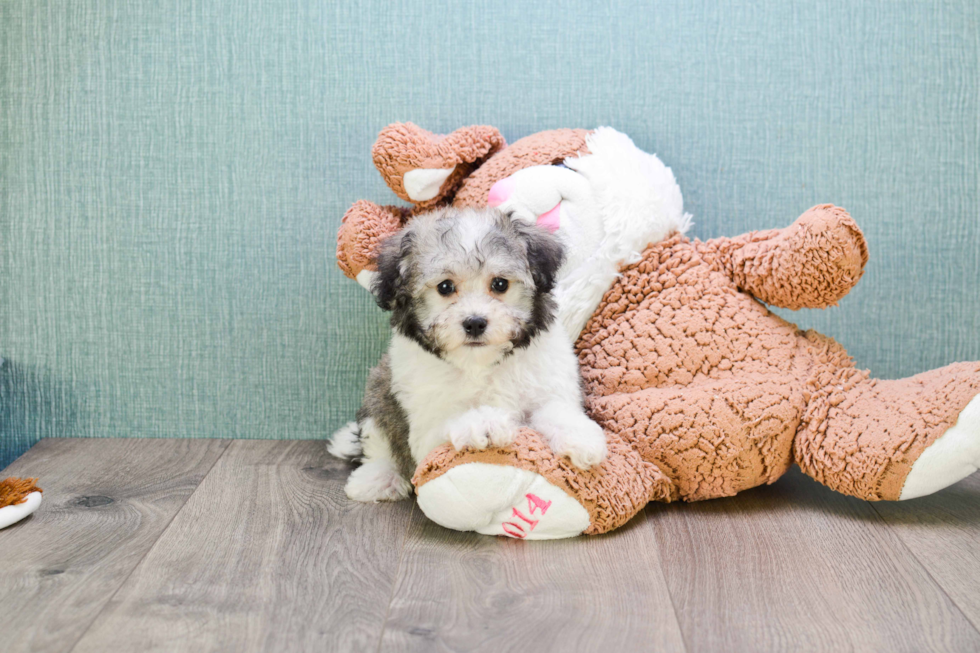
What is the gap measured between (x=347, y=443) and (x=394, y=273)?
0.77 metres

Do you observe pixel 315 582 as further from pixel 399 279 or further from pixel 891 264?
pixel 891 264

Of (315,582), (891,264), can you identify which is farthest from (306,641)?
(891,264)

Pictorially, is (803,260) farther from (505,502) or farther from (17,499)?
(17,499)

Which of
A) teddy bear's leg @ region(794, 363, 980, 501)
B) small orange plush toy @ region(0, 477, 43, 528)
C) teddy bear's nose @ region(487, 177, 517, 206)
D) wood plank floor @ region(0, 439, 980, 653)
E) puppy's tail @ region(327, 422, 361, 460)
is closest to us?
wood plank floor @ region(0, 439, 980, 653)

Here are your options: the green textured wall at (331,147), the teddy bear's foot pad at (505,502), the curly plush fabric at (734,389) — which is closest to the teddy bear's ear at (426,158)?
the green textured wall at (331,147)

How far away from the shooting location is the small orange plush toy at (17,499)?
194 cm

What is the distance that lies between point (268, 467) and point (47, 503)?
22.5 inches

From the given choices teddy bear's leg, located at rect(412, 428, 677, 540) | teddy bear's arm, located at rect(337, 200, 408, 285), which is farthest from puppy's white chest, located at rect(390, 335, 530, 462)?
teddy bear's arm, located at rect(337, 200, 408, 285)

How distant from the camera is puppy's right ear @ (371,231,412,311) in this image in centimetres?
181

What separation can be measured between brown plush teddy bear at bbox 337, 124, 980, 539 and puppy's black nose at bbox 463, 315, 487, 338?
0.27 metres

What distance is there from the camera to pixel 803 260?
198 centimetres

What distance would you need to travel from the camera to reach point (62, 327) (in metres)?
2.52

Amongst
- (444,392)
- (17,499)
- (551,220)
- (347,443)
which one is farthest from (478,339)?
(17,499)

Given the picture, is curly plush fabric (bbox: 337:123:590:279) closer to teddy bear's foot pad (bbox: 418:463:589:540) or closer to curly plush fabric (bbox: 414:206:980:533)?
curly plush fabric (bbox: 414:206:980:533)
